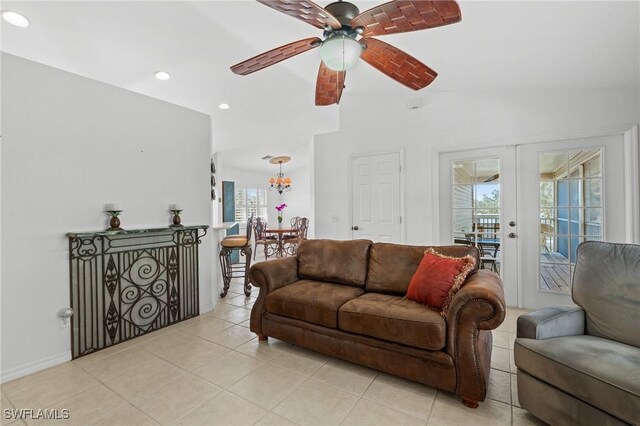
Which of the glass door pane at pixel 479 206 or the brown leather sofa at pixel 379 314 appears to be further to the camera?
the glass door pane at pixel 479 206

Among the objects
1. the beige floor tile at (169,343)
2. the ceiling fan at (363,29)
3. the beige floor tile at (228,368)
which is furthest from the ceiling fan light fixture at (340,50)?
the beige floor tile at (169,343)

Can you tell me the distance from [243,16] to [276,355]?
9.58 ft

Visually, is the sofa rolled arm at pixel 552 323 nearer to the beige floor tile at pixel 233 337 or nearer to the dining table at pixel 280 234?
the beige floor tile at pixel 233 337

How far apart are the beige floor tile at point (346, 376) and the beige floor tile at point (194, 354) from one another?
914mm

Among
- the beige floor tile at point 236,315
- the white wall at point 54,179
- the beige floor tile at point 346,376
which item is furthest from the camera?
the beige floor tile at point 236,315

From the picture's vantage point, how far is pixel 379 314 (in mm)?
2033

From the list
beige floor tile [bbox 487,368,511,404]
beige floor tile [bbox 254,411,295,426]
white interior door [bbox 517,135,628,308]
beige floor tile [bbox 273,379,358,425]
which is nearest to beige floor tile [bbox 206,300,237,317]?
beige floor tile [bbox 273,379,358,425]

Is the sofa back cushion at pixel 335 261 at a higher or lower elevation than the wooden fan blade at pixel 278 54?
lower

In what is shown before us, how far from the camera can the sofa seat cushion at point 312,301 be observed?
2270mm

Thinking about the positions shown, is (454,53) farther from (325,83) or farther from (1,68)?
(1,68)

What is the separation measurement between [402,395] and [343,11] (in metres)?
2.37

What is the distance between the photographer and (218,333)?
2.88m

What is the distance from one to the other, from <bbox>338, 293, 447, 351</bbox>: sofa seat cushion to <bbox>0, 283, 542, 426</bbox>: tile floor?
0.34 m

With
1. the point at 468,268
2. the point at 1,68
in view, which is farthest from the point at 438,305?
the point at 1,68
